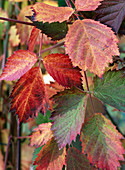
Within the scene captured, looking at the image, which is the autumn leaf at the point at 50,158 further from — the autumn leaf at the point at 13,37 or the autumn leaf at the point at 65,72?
the autumn leaf at the point at 13,37

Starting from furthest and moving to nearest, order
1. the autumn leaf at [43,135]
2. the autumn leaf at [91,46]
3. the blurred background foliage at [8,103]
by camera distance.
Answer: the blurred background foliage at [8,103], the autumn leaf at [43,135], the autumn leaf at [91,46]

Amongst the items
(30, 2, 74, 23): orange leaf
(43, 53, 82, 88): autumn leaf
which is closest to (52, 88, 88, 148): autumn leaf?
(43, 53, 82, 88): autumn leaf

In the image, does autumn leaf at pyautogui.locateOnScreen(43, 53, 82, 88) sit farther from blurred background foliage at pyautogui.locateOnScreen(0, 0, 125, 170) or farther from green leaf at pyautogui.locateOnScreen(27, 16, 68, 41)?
blurred background foliage at pyautogui.locateOnScreen(0, 0, 125, 170)

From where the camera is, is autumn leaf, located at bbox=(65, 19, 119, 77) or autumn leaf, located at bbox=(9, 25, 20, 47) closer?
autumn leaf, located at bbox=(65, 19, 119, 77)

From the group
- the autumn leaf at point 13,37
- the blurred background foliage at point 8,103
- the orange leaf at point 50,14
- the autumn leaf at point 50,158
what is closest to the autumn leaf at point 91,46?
the orange leaf at point 50,14

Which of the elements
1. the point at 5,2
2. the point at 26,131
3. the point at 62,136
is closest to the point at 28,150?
the point at 26,131

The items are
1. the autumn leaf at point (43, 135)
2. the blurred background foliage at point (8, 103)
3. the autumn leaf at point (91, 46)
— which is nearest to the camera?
the autumn leaf at point (91, 46)
